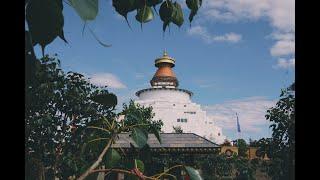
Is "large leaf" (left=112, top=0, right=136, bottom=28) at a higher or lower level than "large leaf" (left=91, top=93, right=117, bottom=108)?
higher

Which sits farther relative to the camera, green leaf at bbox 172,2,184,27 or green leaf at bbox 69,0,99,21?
green leaf at bbox 172,2,184,27

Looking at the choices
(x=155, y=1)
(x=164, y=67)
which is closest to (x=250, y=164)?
(x=164, y=67)

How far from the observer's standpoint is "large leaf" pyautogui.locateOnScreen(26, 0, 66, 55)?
470 millimetres

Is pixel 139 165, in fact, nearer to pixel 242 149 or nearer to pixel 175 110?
pixel 242 149

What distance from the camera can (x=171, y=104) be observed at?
4131cm

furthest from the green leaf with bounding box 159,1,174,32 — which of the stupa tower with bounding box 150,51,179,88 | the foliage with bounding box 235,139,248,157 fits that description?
the stupa tower with bounding box 150,51,179,88

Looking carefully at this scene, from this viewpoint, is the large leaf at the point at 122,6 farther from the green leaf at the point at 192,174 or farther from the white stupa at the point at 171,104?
the white stupa at the point at 171,104

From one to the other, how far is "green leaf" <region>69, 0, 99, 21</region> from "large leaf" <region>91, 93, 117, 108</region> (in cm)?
23

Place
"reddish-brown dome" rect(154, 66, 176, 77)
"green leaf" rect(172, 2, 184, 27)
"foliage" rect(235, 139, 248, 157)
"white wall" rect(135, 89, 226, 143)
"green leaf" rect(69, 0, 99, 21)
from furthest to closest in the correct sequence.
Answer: "white wall" rect(135, 89, 226, 143) → "reddish-brown dome" rect(154, 66, 176, 77) → "foliage" rect(235, 139, 248, 157) → "green leaf" rect(172, 2, 184, 27) → "green leaf" rect(69, 0, 99, 21)

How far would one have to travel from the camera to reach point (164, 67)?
38.3m

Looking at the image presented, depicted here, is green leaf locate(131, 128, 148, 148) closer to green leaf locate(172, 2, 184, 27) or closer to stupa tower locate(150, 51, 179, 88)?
green leaf locate(172, 2, 184, 27)

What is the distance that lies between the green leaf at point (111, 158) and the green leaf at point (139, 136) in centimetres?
4

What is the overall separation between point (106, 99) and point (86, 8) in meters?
0.24
